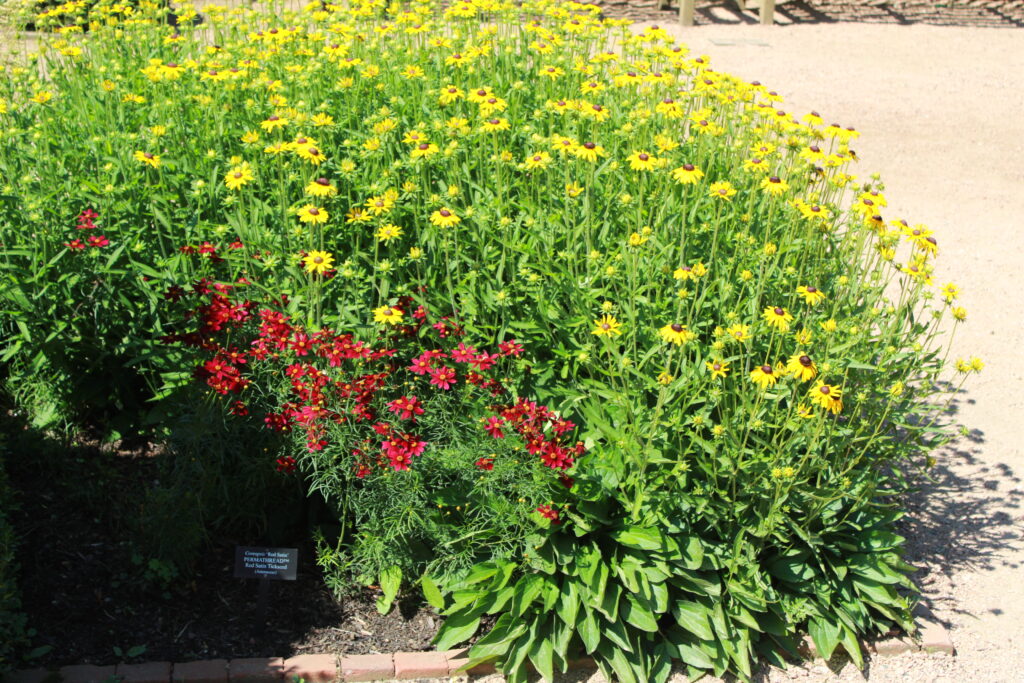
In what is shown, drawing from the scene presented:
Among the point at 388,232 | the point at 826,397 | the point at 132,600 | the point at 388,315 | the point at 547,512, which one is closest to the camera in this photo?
the point at 826,397

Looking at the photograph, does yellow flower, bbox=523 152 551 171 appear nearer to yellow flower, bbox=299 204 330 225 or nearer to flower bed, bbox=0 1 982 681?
flower bed, bbox=0 1 982 681

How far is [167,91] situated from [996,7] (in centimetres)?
1095

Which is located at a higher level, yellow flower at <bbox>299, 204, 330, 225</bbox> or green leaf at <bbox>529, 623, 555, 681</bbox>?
yellow flower at <bbox>299, 204, 330, 225</bbox>

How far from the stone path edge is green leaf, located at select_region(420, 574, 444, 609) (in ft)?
0.57

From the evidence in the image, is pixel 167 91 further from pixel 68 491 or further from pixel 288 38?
pixel 68 491

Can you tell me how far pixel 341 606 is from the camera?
3.71 metres

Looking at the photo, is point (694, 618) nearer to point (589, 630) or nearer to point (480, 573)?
point (589, 630)

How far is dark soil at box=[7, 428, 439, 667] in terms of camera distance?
3492 mm

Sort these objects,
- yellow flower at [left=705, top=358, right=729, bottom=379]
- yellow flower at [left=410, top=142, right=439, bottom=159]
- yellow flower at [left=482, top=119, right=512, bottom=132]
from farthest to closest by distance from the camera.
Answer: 1. yellow flower at [left=482, top=119, right=512, bottom=132]
2. yellow flower at [left=410, top=142, right=439, bottom=159]
3. yellow flower at [left=705, top=358, right=729, bottom=379]

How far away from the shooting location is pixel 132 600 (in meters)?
3.63

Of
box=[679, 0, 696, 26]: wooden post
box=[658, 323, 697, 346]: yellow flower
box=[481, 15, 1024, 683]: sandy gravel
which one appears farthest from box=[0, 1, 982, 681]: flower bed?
box=[679, 0, 696, 26]: wooden post

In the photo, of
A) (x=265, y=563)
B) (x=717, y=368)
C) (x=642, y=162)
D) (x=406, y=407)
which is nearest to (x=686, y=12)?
(x=642, y=162)

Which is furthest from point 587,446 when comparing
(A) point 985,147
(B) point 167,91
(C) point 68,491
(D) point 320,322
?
(A) point 985,147

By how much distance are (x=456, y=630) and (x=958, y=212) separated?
4966 millimetres
